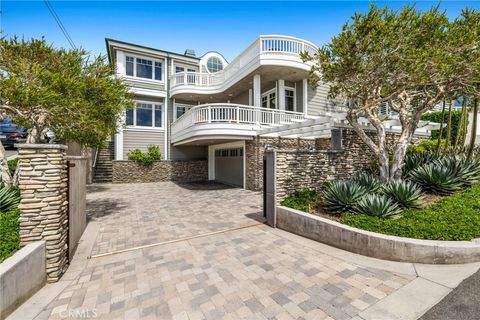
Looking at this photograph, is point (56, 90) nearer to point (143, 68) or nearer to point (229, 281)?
point (229, 281)

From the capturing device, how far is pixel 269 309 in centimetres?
271

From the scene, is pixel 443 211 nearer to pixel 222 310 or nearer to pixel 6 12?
pixel 222 310

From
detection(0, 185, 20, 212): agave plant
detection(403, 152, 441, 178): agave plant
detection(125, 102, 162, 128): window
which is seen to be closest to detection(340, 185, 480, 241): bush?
detection(403, 152, 441, 178): agave plant

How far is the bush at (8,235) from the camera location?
3123 millimetres

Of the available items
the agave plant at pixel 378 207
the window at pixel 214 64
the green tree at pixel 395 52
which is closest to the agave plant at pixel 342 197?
the agave plant at pixel 378 207

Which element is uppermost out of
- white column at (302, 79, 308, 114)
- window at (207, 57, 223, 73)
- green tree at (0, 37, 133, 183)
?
window at (207, 57, 223, 73)

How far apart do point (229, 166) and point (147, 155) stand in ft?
18.9

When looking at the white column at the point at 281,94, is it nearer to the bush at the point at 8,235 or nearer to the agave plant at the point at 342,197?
the agave plant at the point at 342,197

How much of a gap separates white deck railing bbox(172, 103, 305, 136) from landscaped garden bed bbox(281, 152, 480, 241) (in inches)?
221

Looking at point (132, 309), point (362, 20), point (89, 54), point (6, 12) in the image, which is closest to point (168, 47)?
point (89, 54)

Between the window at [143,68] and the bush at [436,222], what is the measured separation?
52.2ft

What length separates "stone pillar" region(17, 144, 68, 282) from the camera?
320 centimetres

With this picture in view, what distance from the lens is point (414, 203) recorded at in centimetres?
503

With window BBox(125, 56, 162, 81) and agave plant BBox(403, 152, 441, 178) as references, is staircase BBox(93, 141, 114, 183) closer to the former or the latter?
window BBox(125, 56, 162, 81)
